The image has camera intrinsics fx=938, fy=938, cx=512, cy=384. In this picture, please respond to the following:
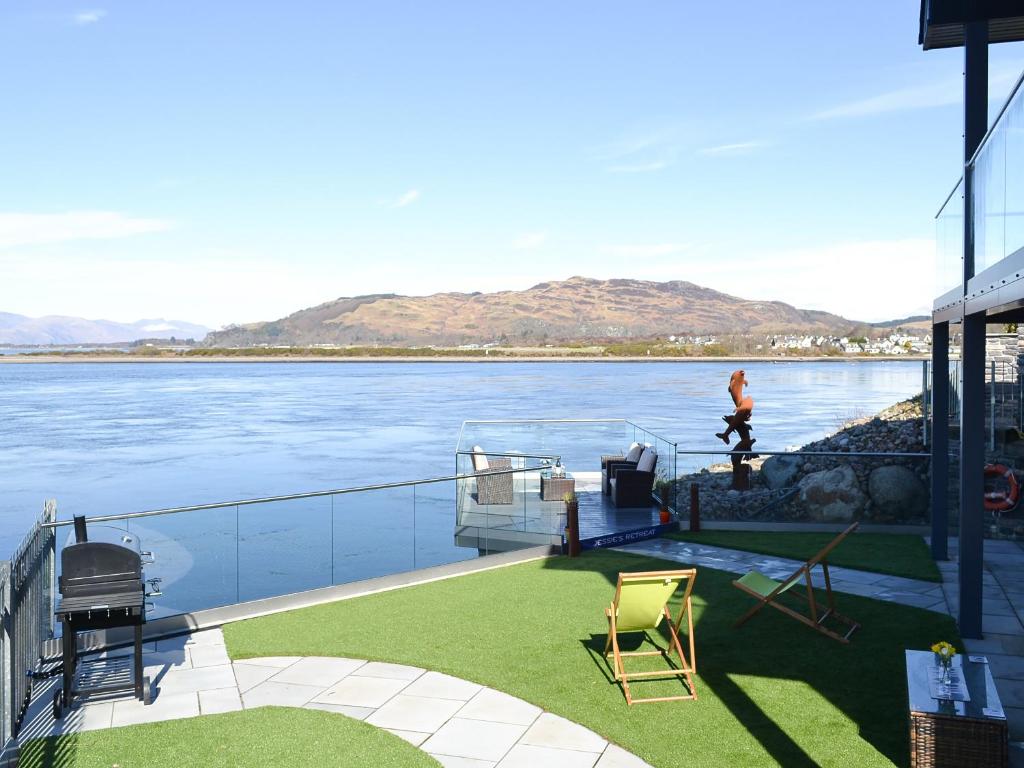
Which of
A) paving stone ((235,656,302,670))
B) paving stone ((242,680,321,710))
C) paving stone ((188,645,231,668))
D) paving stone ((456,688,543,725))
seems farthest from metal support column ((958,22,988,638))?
paving stone ((188,645,231,668))

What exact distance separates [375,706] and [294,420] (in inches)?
2285

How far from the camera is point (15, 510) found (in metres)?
33.3

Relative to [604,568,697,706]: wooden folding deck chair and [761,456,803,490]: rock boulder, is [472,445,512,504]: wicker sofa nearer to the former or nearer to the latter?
[761,456,803,490]: rock boulder

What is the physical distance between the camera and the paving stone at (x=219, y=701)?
249 inches

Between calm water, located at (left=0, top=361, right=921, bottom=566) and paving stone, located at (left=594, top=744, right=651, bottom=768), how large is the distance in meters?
5.18

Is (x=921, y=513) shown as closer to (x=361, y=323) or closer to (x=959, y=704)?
(x=959, y=704)

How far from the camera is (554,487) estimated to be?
534 inches

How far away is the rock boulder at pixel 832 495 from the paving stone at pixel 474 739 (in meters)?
8.32

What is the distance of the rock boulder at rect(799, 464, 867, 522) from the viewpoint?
42.8 ft

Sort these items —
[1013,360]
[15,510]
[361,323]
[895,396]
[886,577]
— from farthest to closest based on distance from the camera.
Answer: [361,323] → [895,396] → [15,510] → [1013,360] → [886,577]

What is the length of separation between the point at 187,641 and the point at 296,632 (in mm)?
906

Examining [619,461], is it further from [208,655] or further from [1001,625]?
[208,655]

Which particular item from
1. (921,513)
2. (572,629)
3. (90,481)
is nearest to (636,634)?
(572,629)

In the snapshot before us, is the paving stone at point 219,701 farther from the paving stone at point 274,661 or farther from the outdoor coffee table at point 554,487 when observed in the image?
the outdoor coffee table at point 554,487
